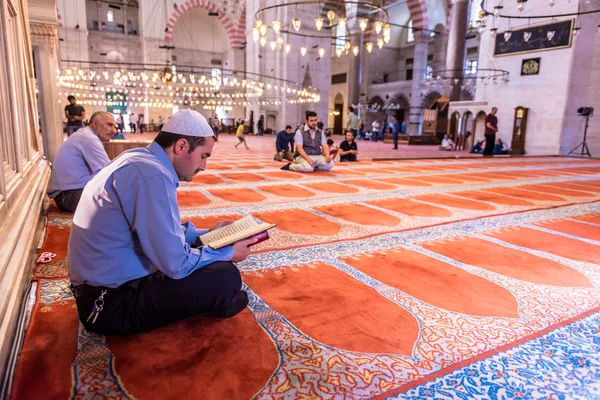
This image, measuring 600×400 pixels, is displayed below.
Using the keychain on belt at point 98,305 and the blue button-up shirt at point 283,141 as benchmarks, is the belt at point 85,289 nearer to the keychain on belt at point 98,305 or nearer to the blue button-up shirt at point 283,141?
the keychain on belt at point 98,305

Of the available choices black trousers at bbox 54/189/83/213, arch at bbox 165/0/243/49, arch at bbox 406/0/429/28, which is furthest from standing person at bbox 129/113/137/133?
black trousers at bbox 54/189/83/213

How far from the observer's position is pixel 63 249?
2334mm

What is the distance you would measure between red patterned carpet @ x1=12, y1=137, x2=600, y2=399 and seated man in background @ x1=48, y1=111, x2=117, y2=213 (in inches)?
8.8

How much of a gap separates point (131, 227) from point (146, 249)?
9cm

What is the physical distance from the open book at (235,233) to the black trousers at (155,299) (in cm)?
8

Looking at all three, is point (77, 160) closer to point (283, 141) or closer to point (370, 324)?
point (370, 324)

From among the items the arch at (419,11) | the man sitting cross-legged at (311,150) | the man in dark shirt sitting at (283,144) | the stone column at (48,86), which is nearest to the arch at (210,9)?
the arch at (419,11)

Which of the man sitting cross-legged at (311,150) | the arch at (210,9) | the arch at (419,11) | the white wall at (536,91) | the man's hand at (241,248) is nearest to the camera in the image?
the man's hand at (241,248)

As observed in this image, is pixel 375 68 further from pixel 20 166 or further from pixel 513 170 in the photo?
pixel 20 166

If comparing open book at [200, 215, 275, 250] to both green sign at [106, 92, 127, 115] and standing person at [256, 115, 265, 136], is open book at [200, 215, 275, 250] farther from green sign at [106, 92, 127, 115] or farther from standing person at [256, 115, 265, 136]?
green sign at [106, 92, 127, 115]

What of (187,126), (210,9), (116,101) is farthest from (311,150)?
(210,9)

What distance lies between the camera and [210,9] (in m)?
21.6

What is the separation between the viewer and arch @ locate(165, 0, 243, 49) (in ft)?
66.1

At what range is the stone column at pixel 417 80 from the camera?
1912cm
